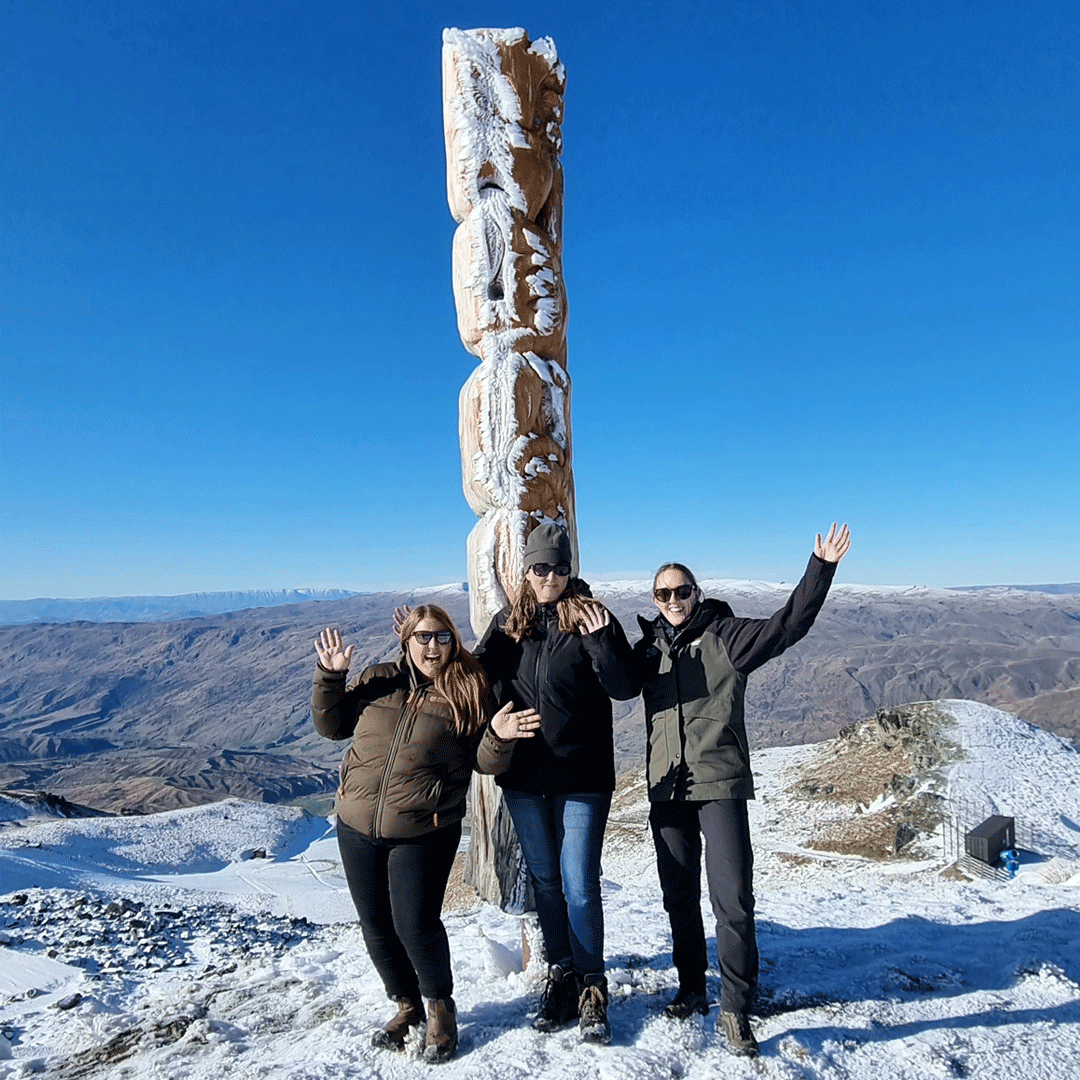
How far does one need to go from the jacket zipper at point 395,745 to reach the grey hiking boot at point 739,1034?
5.45 feet

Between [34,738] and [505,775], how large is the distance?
162740 mm

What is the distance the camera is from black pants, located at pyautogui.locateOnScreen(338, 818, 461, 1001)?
2.92 m

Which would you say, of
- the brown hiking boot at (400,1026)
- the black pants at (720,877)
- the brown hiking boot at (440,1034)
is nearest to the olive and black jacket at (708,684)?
the black pants at (720,877)

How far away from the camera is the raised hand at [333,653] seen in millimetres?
3082

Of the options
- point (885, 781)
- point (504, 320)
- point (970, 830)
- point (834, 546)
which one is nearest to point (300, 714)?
point (885, 781)

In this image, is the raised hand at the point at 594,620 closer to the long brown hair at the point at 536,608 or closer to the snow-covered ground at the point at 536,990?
the long brown hair at the point at 536,608

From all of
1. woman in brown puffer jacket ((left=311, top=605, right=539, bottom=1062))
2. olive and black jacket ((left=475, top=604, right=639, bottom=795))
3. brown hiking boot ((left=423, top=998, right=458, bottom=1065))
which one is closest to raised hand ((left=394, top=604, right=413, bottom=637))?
woman in brown puffer jacket ((left=311, top=605, right=539, bottom=1062))

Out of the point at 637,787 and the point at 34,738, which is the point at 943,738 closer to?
the point at 637,787

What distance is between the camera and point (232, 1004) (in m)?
3.87

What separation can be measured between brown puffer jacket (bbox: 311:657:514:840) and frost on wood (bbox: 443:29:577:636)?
1469mm

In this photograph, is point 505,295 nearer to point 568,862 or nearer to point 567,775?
point 567,775

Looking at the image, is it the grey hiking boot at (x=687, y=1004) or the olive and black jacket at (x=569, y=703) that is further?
the grey hiking boot at (x=687, y=1004)

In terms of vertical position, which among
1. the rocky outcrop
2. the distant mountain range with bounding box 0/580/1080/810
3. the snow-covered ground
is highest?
the snow-covered ground

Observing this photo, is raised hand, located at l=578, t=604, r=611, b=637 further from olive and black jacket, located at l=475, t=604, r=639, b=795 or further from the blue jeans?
the blue jeans
